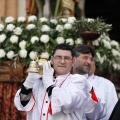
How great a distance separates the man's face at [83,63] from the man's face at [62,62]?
271 mm

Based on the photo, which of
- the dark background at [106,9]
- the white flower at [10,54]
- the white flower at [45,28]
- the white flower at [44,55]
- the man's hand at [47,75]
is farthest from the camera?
the dark background at [106,9]

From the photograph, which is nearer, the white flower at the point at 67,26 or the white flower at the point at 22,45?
the white flower at the point at 22,45

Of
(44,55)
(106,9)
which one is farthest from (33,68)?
(106,9)

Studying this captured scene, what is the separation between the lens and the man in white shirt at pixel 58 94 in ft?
10.0

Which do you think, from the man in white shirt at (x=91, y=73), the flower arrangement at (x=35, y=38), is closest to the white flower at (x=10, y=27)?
the flower arrangement at (x=35, y=38)

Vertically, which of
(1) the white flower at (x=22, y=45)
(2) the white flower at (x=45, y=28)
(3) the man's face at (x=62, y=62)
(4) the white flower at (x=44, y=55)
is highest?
(2) the white flower at (x=45, y=28)

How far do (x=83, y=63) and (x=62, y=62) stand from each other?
0.50 metres

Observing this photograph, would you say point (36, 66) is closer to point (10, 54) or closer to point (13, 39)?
point (10, 54)

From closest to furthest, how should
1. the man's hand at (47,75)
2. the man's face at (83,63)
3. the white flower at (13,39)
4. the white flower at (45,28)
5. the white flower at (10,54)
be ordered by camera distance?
1. the man's hand at (47,75)
2. the man's face at (83,63)
3. the white flower at (10,54)
4. the white flower at (13,39)
5. the white flower at (45,28)

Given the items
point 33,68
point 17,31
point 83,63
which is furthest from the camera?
point 17,31

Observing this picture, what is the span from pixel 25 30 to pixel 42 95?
7.17 feet

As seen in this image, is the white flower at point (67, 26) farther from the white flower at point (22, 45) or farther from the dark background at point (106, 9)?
the dark background at point (106, 9)

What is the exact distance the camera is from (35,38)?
5145 mm

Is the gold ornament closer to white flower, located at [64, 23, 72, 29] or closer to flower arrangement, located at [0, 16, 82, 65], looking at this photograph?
flower arrangement, located at [0, 16, 82, 65]
